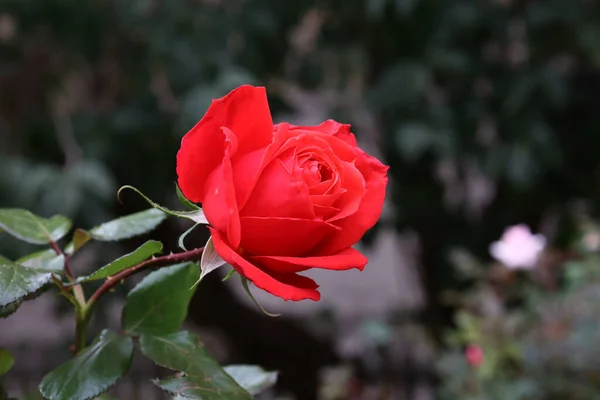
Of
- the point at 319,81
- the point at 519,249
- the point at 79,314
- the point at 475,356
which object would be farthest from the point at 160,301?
the point at 319,81

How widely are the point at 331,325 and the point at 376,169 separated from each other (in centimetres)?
191

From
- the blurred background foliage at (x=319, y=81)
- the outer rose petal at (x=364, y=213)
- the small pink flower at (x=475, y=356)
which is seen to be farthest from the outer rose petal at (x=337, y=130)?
the small pink flower at (x=475, y=356)

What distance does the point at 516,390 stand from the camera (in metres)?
1.20

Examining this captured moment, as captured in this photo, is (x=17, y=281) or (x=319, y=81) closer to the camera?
(x=17, y=281)

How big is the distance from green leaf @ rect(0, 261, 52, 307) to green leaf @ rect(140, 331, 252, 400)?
2.7 inches

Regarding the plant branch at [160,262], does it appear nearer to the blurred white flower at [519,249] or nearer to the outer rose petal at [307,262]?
the outer rose petal at [307,262]

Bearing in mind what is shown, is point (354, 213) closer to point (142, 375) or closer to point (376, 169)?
point (376, 169)

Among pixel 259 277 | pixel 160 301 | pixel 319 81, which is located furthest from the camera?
pixel 319 81

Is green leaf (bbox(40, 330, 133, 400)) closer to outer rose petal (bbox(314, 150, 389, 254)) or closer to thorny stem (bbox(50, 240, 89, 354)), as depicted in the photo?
thorny stem (bbox(50, 240, 89, 354))

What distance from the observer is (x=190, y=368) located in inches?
11.8

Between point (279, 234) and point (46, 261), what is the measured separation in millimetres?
169

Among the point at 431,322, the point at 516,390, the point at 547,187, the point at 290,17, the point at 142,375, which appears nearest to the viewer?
the point at 516,390

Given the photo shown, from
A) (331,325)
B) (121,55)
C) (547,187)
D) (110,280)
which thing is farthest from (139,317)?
(331,325)

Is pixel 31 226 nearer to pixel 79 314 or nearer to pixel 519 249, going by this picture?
pixel 79 314
